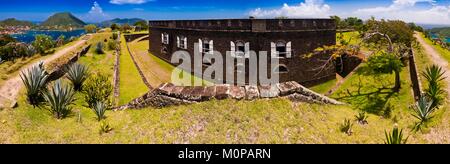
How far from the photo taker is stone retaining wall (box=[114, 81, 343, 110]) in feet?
29.5

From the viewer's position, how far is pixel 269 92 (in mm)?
9141

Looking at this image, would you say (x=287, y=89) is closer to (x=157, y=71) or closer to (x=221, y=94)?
(x=221, y=94)

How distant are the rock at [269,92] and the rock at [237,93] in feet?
1.85

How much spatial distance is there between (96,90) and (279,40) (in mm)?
11335

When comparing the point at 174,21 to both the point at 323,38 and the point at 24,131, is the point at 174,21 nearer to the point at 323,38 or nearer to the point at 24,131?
the point at 323,38

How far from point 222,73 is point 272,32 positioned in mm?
4679

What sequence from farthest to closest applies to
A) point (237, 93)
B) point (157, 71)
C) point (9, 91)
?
point (157, 71) → point (9, 91) → point (237, 93)

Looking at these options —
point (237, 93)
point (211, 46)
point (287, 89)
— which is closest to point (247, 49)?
point (211, 46)

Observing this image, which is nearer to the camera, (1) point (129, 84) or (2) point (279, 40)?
(1) point (129, 84)

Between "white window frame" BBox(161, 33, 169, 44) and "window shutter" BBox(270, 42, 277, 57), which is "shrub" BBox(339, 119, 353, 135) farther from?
"white window frame" BBox(161, 33, 169, 44)

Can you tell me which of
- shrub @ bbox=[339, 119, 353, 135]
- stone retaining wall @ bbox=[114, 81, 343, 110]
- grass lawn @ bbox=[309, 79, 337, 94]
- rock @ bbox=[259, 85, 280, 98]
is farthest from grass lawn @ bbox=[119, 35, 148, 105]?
grass lawn @ bbox=[309, 79, 337, 94]

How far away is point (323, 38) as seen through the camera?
2070 centimetres

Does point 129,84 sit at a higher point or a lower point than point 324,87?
higher
